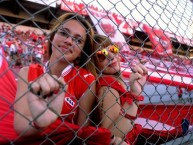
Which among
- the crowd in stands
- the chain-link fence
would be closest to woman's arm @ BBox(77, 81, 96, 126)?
the chain-link fence

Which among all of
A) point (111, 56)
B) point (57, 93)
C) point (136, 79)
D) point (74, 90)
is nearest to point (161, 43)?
point (111, 56)

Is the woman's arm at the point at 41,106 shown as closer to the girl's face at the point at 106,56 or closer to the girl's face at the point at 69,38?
the girl's face at the point at 69,38

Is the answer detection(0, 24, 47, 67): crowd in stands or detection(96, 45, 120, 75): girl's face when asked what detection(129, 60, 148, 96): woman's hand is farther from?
detection(0, 24, 47, 67): crowd in stands

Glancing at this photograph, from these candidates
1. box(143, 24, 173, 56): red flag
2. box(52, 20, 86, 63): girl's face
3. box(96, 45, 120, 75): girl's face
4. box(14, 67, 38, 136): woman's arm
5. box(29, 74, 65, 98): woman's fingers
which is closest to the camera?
box(29, 74, 65, 98): woman's fingers

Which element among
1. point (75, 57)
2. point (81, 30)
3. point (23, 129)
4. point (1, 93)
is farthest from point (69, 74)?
point (23, 129)

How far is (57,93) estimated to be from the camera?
2.79ft

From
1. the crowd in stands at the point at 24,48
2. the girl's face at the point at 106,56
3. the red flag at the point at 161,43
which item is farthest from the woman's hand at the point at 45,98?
the red flag at the point at 161,43

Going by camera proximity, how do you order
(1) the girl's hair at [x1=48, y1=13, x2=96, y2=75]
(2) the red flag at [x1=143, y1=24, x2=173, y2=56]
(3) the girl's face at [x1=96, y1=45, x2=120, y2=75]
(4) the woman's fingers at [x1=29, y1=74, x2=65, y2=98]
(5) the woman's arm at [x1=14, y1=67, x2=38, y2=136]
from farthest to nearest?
(2) the red flag at [x1=143, y1=24, x2=173, y2=56], (3) the girl's face at [x1=96, y1=45, x2=120, y2=75], (1) the girl's hair at [x1=48, y1=13, x2=96, y2=75], (5) the woman's arm at [x1=14, y1=67, x2=38, y2=136], (4) the woman's fingers at [x1=29, y1=74, x2=65, y2=98]

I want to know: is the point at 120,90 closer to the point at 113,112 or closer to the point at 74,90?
the point at 113,112

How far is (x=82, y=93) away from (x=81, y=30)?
1.02 feet

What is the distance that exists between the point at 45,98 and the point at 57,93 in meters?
0.05

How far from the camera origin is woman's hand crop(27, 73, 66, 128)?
0.78 metres

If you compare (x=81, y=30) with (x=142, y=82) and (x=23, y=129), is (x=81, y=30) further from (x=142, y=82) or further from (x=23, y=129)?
(x=23, y=129)

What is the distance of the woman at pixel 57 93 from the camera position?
806 millimetres
